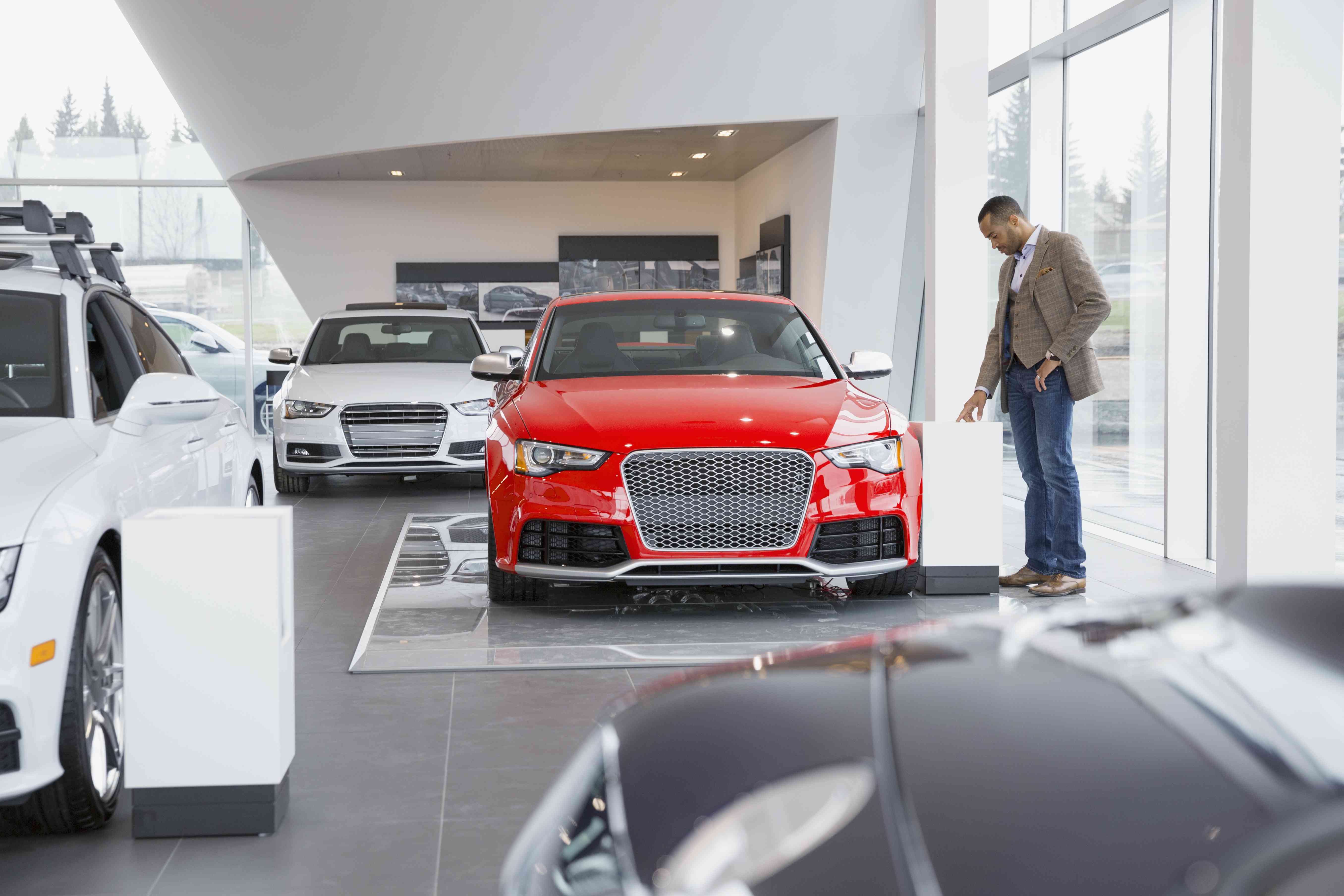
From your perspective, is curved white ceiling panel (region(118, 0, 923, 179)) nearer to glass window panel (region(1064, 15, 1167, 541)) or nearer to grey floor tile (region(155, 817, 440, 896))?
glass window panel (region(1064, 15, 1167, 541))

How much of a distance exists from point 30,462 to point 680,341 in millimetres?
3573

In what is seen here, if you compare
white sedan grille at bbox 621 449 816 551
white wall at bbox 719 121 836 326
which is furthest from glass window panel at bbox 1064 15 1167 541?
white wall at bbox 719 121 836 326

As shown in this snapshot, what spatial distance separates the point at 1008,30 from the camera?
A: 32.8 ft

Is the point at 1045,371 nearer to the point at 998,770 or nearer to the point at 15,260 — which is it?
the point at 15,260

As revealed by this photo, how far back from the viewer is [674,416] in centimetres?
474

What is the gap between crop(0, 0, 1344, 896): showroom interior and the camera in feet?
8.54

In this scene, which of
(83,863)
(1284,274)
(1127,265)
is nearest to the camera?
(83,863)

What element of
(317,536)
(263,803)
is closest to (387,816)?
(263,803)

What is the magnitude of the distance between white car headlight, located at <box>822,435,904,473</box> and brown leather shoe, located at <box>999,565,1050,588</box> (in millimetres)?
1044

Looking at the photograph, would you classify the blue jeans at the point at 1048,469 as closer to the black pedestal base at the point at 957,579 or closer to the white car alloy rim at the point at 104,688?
the black pedestal base at the point at 957,579

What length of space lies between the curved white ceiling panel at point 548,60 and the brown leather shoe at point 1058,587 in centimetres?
714

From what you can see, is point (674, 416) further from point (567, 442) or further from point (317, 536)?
point (317, 536)

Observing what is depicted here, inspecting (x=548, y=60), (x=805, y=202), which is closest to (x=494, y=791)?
(x=548, y=60)

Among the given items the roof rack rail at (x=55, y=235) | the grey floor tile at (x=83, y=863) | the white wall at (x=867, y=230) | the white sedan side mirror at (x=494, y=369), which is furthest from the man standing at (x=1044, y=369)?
the white wall at (x=867, y=230)
